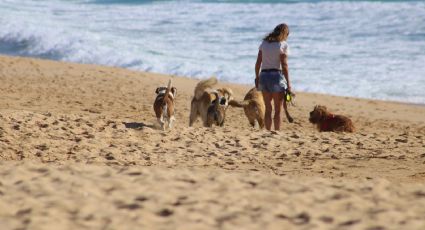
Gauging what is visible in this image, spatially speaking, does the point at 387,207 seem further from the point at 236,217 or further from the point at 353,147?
the point at 353,147

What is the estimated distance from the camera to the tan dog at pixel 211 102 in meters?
12.4

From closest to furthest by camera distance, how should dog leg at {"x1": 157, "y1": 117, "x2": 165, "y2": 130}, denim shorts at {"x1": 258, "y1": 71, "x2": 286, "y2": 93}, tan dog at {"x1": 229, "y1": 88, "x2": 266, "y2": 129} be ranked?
denim shorts at {"x1": 258, "y1": 71, "x2": 286, "y2": 93}
dog leg at {"x1": 157, "y1": 117, "x2": 165, "y2": 130}
tan dog at {"x1": 229, "y1": 88, "x2": 266, "y2": 129}

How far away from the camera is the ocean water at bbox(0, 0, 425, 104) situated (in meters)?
21.1

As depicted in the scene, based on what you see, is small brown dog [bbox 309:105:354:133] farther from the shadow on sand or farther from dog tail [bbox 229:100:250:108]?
the shadow on sand

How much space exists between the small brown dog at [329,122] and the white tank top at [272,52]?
158 centimetres

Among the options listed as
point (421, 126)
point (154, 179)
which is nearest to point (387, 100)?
point (421, 126)

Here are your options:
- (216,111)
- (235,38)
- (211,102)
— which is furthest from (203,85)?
(235,38)

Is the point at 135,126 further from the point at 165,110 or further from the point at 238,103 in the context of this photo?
the point at 238,103

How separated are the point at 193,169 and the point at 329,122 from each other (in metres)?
3.82

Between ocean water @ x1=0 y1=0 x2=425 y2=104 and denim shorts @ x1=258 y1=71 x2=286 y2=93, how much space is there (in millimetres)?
7285

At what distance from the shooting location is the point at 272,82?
1154 centimetres

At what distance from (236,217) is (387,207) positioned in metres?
1.38

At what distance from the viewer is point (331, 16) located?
33281 mm

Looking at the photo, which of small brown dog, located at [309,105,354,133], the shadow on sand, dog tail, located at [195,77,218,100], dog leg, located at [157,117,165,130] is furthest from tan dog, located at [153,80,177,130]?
small brown dog, located at [309,105,354,133]
